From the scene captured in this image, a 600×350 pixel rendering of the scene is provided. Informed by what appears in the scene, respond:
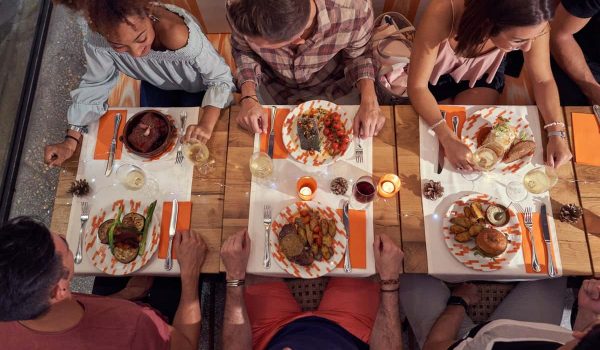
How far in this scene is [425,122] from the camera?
156cm

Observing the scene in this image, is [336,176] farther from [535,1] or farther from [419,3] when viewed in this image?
[419,3]

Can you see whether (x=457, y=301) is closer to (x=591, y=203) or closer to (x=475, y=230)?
(x=475, y=230)

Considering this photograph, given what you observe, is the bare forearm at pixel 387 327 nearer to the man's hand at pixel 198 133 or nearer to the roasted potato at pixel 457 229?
the roasted potato at pixel 457 229

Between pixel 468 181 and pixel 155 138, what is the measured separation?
45.5 inches

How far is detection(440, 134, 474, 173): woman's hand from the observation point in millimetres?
1454

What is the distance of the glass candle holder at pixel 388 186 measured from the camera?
4.74 ft

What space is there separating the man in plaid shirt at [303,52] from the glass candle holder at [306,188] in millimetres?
273

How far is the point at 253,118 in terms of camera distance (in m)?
1.54

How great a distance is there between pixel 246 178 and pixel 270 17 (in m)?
0.57

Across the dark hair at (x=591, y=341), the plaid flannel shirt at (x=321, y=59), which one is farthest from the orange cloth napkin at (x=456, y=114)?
the dark hair at (x=591, y=341)

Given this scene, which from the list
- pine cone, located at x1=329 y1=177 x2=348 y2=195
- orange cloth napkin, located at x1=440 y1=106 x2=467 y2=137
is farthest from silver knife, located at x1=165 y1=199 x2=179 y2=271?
orange cloth napkin, located at x1=440 y1=106 x2=467 y2=137

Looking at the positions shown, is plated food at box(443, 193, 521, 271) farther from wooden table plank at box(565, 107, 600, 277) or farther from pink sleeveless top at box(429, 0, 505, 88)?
pink sleeveless top at box(429, 0, 505, 88)

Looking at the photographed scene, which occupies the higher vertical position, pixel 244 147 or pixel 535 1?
pixel 535 1

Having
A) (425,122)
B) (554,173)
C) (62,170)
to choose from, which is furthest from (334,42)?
(62,170)
